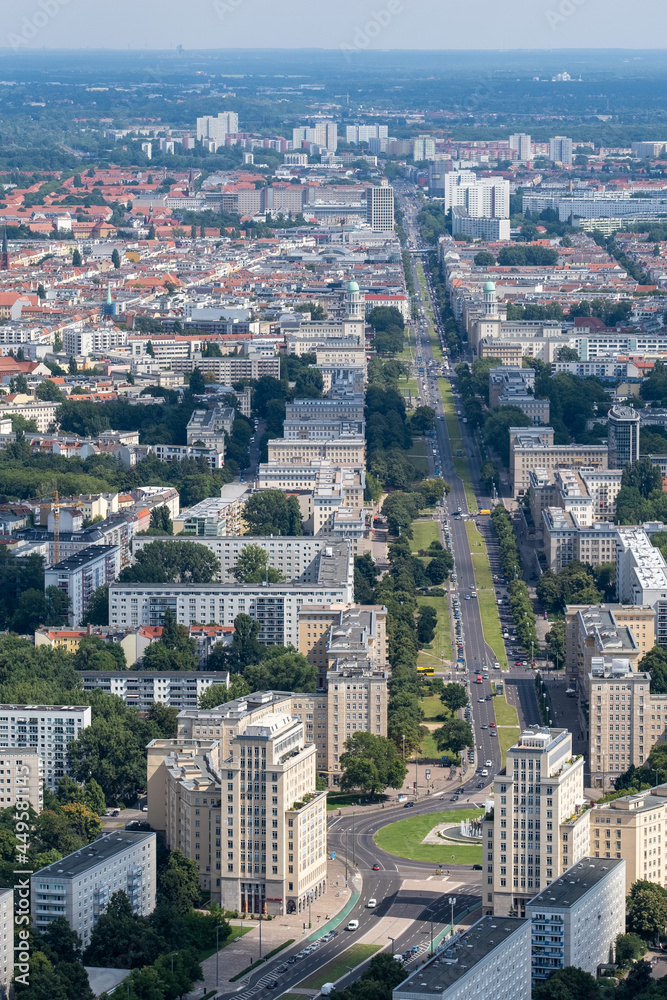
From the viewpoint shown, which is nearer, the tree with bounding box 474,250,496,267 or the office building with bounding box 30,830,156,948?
the office building with bounding box 30,830,156,948

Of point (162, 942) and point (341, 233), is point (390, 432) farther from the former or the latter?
point (341, 233)

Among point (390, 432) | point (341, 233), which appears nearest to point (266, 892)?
point (390, 432)

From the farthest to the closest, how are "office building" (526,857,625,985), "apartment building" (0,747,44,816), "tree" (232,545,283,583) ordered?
"tree" (232,545,283,583)
"apartment building" (0,747,44,816)
"office building" (526,857,625,985)

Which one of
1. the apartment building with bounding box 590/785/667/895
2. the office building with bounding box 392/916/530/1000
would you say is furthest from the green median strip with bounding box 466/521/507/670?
the office building with bounding box 392/916/530/1000

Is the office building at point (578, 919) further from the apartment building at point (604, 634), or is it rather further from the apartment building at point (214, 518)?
the apartment building at point (214, 518)

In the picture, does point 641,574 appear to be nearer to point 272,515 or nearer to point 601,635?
point 601,635

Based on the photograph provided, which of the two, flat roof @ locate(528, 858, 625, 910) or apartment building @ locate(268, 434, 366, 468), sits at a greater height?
flat roof @ locate(528, 858, 625, 910)

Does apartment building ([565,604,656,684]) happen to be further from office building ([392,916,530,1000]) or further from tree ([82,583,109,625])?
office building ([392,916,530,1000])
